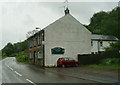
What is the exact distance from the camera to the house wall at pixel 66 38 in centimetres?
3325

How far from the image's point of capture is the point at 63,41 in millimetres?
34250

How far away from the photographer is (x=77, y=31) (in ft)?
117

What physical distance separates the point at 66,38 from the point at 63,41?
0.74 meters

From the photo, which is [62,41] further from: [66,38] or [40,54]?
[40,54]

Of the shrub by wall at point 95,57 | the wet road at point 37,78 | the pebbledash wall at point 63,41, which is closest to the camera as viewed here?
the wet road at point 37,78

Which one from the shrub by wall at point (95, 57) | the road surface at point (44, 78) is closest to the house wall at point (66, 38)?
the shrub by wall at point (95, 57)

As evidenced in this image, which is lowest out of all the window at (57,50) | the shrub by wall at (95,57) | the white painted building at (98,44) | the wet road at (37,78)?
the wet road at (37,78)

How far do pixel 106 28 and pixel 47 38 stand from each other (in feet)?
69.1

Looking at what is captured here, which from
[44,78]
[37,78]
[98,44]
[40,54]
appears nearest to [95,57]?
[40,54]

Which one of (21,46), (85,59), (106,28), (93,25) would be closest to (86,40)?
(85,59)

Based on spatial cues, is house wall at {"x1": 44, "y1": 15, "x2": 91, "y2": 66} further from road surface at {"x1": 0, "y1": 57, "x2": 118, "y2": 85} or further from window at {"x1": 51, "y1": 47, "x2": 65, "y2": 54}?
road surface at {"x1": 0, "y1": 57, "x2": 118, "y2": 85}

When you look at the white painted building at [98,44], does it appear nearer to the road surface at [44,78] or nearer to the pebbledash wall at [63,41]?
the pebbledash wall at [63,41]

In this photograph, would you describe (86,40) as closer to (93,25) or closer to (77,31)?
(77,31)

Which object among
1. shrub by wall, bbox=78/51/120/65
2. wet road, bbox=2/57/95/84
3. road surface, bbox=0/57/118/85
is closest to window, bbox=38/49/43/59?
shrub by wall, bbox=78/51/120/65
